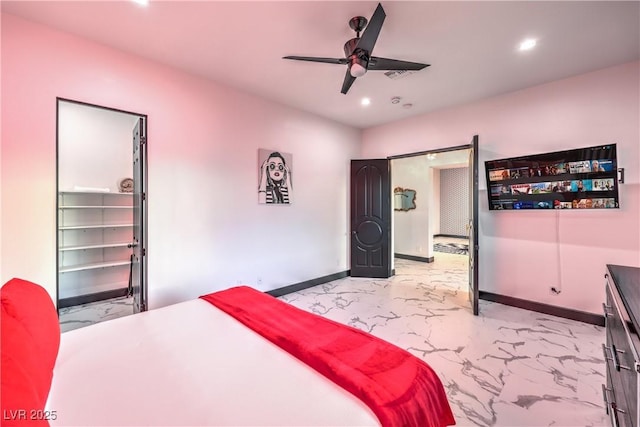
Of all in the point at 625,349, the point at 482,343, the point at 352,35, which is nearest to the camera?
the point at 625,349

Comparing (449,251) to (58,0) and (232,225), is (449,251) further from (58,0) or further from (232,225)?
(58,0)

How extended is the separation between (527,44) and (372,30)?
5.80 feet

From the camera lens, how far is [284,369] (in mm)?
1281

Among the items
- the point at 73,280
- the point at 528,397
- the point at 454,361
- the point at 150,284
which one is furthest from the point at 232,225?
the point at 528,397

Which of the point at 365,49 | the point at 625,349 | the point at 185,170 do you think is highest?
the point at 365,49

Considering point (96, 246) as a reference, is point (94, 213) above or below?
above

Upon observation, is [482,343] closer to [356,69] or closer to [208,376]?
[208,376]

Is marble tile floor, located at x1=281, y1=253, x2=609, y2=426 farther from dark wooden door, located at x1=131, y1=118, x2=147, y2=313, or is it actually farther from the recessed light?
the recessed light

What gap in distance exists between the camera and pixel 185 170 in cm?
306

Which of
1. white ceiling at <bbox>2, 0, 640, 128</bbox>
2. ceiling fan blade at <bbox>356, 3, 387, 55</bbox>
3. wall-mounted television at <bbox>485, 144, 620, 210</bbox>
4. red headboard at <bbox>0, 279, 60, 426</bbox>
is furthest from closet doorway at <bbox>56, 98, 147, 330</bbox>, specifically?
wall-mounted television at <bbox>485, 144, 620, 210</bbox>

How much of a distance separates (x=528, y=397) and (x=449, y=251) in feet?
20.7

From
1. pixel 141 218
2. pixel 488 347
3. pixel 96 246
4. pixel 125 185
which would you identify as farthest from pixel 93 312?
pixel 488 347

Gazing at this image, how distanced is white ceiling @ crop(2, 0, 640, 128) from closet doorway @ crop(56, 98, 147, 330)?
1569 millimetres

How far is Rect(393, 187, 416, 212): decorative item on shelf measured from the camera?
674 cm
